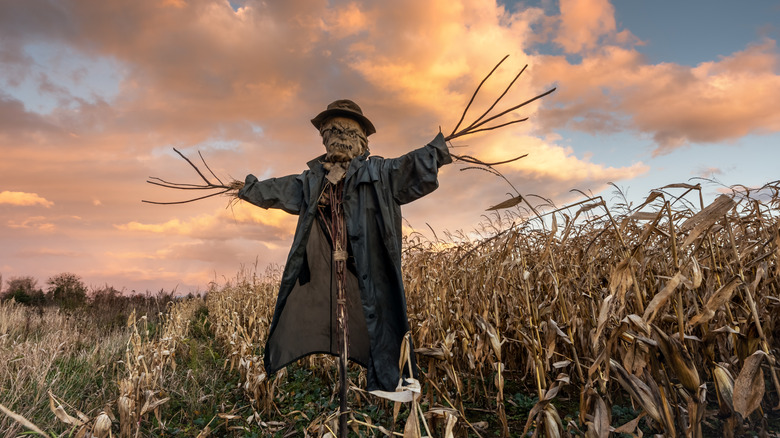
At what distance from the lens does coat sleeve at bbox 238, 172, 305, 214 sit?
3.78 metres

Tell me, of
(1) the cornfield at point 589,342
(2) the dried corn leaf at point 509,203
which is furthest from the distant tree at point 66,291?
(2) the dried corn leaf at point 509,203

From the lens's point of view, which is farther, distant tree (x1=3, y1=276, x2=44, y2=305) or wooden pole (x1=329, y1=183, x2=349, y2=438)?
distant tree (x1=3, y1=276, x2=44, y2=305)

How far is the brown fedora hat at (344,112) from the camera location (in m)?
3.77

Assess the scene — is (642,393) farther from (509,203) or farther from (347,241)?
(347,241)

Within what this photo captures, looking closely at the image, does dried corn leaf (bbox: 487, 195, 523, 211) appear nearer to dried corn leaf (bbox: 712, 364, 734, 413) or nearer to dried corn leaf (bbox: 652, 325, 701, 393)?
dried corn leaf (bbox: 652, 325, 701, 393)

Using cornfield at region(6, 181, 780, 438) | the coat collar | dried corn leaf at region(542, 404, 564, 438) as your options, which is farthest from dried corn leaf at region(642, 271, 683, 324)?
the coat collar

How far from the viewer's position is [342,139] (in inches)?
149

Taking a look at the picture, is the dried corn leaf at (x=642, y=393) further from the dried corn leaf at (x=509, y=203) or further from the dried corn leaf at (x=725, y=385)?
the dried corn leaf at (x=509, y=203)

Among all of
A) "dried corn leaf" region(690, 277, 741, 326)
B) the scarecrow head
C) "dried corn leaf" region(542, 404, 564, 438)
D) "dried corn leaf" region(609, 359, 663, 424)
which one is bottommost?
"dried corn leaf" region(542, 404, 564, 438)

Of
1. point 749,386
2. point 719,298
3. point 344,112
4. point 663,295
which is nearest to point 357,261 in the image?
point 344,112

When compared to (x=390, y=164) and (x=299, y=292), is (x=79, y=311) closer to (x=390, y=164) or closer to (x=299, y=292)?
(x=299, y=292)

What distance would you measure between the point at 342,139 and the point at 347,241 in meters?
0.94

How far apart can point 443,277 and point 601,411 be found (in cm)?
296

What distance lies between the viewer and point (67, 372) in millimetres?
5195
